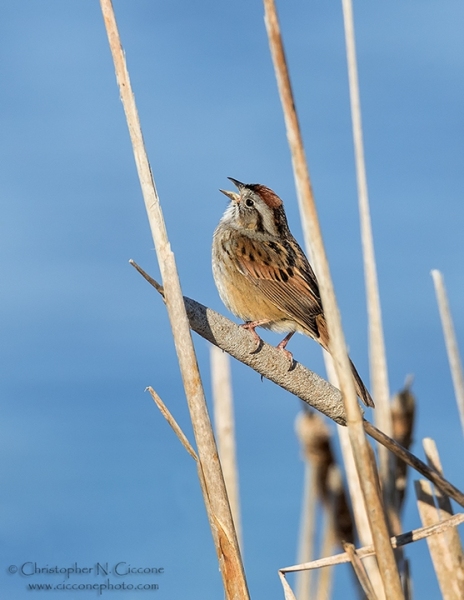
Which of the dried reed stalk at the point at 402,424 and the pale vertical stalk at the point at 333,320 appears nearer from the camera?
the pale vertical stalk at the point at 333,320

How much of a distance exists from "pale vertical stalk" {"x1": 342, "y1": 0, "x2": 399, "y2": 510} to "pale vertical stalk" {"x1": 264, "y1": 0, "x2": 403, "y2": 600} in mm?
454

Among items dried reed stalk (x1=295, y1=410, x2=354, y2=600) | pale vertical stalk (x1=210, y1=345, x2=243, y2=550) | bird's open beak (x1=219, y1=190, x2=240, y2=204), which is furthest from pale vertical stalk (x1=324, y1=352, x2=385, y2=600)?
bird's open beak (x1=219, y1=190, x2=240, y2=204)

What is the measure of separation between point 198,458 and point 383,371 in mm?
1073

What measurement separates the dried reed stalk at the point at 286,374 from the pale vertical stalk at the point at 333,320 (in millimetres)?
497

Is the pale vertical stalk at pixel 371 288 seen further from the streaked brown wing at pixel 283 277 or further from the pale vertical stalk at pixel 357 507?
the streaked brown wing at pixel 283 277

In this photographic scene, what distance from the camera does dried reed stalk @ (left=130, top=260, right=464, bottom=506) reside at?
263cm

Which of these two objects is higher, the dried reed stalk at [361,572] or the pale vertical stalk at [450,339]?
the pale vertical stalk at [450,339]

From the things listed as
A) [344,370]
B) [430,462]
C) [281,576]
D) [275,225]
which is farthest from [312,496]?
[275,225]

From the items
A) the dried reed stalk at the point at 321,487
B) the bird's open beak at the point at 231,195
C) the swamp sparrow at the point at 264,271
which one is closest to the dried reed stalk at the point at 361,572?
the dried reed stalk at the point at 321,487

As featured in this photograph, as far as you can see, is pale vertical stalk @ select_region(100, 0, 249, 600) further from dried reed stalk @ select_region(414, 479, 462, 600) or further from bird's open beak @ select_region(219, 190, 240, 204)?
bird's open beak @ select_region(219, 190, 240, 204)

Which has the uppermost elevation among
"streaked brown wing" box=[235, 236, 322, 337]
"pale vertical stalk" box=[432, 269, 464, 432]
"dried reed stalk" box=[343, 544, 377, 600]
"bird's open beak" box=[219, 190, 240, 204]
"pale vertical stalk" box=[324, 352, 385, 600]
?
"bird's open beak" box=[219, 190, 240, 204]

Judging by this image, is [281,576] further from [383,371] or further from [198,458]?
[383,371]

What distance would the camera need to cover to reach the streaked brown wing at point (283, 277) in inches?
169

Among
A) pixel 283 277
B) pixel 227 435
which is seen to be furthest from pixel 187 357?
pixel 283 277
